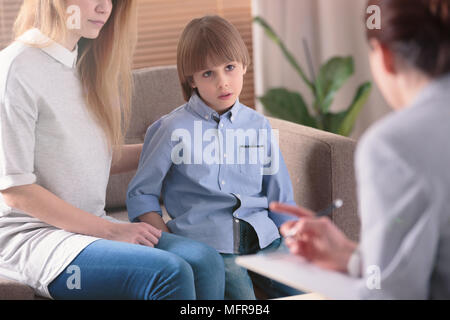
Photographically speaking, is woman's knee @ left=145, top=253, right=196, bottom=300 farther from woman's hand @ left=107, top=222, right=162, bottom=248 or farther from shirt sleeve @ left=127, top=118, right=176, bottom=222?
shirt sleeve @ left=127, top=118, right=176, bottom=222

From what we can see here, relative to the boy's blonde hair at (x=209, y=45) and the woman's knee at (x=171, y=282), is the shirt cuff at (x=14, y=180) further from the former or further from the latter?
the boy's blonde hair at (x=209, y=45)

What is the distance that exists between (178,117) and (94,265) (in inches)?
18.1

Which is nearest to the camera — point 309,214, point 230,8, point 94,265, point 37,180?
point 309,214

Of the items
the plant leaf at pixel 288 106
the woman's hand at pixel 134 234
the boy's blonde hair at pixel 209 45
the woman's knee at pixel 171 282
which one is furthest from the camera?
the plant leaf at pixel 288 106

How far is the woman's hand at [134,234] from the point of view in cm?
125

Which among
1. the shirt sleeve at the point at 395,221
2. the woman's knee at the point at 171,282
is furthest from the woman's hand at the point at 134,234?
the shirt sleeve at the point at 395,221

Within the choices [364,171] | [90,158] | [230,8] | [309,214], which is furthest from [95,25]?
[230,8]

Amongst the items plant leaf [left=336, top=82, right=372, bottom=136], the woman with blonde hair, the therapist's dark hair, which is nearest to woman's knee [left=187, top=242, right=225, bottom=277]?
the woman with blonde hair

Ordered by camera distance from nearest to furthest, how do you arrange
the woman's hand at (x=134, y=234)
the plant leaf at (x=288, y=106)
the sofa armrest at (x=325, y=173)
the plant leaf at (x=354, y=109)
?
the woman's hand at (x=134, y=234) < the sofa armrest at (x=325, y=173) < the plant leaf at (x=354, y=109) < the plant leaf at (x=288, y=106)

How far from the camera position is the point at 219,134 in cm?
147

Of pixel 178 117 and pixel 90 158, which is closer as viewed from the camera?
pixel 90 158

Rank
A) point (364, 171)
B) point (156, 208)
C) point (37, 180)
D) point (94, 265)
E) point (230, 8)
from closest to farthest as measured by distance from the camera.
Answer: point (364, 171)
point (94, 265)
point (37, 180)
point (156, 208)
point (230, 8)

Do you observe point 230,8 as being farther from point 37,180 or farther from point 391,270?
point 391,270

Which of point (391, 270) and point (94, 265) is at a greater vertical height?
point (391, 270)
